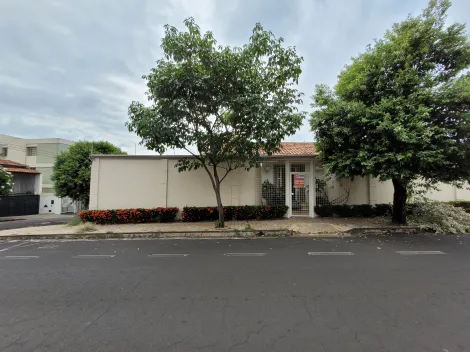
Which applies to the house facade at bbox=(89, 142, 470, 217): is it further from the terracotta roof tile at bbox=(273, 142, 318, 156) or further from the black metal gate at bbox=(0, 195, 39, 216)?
the black metal gate at bbox=(0, 195, 39, 216)

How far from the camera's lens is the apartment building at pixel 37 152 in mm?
25625

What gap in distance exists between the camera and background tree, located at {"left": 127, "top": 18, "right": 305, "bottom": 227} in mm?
8430

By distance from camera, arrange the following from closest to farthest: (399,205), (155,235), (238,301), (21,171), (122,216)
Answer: (238,301), (155,235), (399,205), (122,216), (21,171)

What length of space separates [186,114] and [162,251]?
16.2 ft

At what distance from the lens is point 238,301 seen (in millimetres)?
3525

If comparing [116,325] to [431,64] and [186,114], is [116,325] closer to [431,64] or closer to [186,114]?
[186,114]

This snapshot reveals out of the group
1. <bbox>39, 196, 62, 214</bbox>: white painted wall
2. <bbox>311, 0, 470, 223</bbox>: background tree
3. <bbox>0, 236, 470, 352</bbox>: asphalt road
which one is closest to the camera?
<bbox>0, 236, 470, 352</bbox>: asphalt road

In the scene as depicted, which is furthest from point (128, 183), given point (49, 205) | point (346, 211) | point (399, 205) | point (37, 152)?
point (37, 152)

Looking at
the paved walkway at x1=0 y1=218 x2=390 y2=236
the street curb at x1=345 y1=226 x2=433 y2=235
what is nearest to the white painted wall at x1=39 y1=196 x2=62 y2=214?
the paved walkway at x1=0 y1=218 x2=390 y2=236

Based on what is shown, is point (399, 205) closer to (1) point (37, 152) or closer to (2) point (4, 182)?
(2) point (4, 182)

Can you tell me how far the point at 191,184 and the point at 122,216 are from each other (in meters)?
3.53

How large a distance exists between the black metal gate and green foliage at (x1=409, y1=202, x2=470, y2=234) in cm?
2846

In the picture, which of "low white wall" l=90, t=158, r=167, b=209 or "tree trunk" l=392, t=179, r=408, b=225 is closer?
"tree trunk" l=392, t=179, r=408, b=225

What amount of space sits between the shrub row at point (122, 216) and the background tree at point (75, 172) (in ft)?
15.9
